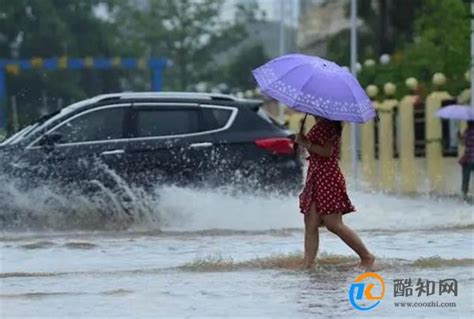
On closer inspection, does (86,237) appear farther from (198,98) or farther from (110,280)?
(110,280)

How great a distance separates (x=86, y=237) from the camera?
45.4 ft

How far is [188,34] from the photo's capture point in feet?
217

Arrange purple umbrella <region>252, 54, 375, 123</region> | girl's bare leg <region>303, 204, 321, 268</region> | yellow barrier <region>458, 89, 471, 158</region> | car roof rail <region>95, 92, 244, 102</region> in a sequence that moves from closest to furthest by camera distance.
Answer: purple umbrella <region>252, 54, 375, 123</region> → girl's bare leg <region>303, 204, 321, 268</region> → car roof rail <region>95, 92, 244, 102</region> → yellow barrier <region>458, 89, 471, 158</region>

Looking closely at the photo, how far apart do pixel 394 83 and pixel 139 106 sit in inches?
582

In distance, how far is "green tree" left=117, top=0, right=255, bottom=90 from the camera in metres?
63.9

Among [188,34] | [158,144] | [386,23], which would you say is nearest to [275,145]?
[158,144]

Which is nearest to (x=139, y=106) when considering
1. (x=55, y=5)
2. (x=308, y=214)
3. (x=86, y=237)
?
(x=86, y=237)

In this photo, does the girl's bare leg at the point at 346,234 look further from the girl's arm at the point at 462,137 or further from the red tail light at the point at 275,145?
the girl's arm at the point at 462,137

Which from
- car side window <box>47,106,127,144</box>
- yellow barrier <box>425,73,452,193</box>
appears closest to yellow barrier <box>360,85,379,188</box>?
yellow barrier <box>425,73,452,193</box>

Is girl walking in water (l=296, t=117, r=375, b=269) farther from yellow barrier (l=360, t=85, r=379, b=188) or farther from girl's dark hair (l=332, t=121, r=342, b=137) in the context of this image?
yellow barrier (l=360, t=85, r=379, b=188)

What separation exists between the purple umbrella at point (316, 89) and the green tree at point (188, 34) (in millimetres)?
50631

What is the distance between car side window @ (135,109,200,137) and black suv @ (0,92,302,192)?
12 mm

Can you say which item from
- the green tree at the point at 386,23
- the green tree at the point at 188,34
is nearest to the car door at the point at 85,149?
the green tree at the point at 386,23

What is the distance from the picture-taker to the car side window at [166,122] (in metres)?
15.0
